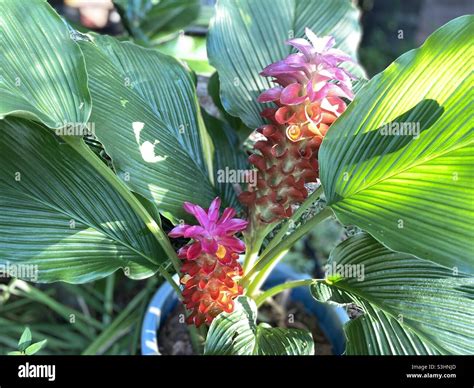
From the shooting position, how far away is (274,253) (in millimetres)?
693

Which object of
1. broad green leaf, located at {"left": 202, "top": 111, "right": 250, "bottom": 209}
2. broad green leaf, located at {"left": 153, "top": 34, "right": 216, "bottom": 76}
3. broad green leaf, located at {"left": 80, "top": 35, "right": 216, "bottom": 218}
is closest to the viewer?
broad green leaf, located at {"left": 80, "top": 35, "right": 216, "bottom": 218}

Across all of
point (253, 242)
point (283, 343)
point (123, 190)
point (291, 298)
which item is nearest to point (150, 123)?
point (123, 190)

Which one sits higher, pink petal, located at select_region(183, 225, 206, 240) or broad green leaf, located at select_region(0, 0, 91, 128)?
broad green leaf, located at select_region(0, 0, 91, 128)

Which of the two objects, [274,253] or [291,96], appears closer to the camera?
[291,96]

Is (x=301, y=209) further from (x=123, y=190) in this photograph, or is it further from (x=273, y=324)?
(x=273, y=324)

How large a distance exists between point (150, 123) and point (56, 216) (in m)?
0.17

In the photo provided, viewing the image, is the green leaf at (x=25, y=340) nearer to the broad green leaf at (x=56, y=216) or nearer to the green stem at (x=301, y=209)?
the broad green leaf at (x=56, y=216)

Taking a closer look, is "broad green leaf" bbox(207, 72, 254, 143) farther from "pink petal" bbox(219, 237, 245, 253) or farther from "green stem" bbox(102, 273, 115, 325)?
"green stem" bbox(102, 273, 115, 325)

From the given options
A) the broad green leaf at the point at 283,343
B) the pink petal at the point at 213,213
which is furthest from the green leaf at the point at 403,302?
the pink petal at the point at 213,213

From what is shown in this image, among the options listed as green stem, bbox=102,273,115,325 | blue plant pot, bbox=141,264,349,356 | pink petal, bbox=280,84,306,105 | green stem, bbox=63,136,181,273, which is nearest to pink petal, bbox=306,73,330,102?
pink petal, bbox=280,84,306,105

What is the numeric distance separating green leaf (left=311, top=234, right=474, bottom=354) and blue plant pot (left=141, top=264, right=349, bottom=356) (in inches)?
7.0

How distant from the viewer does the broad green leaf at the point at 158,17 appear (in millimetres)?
1101

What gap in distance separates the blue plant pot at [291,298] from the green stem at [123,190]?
0.17 m

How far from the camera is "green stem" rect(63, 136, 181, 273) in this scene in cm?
61
